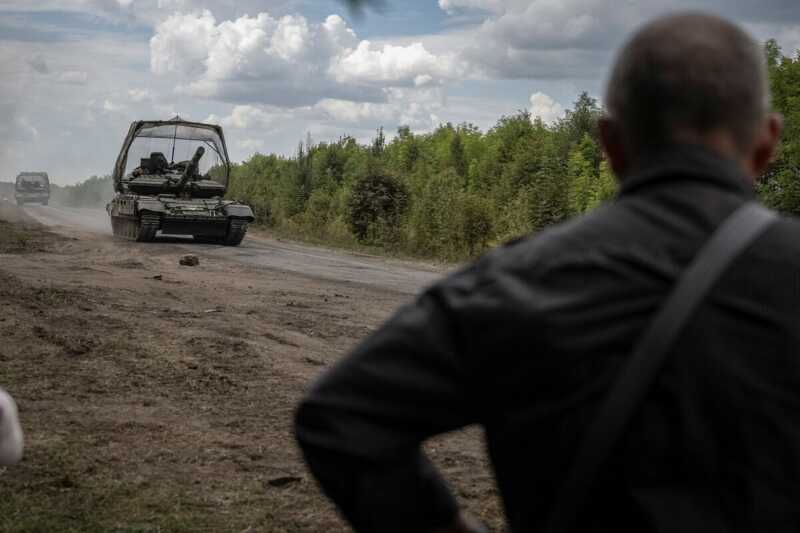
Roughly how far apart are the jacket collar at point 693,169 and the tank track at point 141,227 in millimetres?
20181

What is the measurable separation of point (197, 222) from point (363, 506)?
67.5 ft

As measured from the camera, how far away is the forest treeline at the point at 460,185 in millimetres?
21469

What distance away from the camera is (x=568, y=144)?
34.1 metres

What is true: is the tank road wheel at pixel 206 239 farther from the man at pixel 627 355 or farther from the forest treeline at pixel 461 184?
the man at pixel 627 355

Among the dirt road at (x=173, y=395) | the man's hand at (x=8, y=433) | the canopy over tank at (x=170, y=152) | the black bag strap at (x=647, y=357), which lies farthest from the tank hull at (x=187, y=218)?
the black bag strap at (x=647, y=357)

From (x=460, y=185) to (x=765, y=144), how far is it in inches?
1099

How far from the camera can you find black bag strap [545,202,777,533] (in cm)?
125

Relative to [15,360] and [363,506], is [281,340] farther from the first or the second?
[363,506]

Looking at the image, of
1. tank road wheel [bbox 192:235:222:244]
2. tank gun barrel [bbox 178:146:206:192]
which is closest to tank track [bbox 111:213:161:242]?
tank road wheel [bbox 192:235:222:244]

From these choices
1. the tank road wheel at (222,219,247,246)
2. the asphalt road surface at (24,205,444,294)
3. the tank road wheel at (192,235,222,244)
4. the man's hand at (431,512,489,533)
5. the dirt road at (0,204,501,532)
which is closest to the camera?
the man's hand at (431,512,489,533)

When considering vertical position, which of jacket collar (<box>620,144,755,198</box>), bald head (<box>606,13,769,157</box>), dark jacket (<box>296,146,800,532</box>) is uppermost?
bald head (<box>606,13,769,157</box>)

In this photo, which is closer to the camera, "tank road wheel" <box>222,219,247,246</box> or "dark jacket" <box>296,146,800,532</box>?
"dark jacket" <box>296,146,800,532</box>

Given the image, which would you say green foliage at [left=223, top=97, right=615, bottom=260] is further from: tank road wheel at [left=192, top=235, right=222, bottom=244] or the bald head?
the bald head

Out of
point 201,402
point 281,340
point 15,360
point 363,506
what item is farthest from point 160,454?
point 363,506
